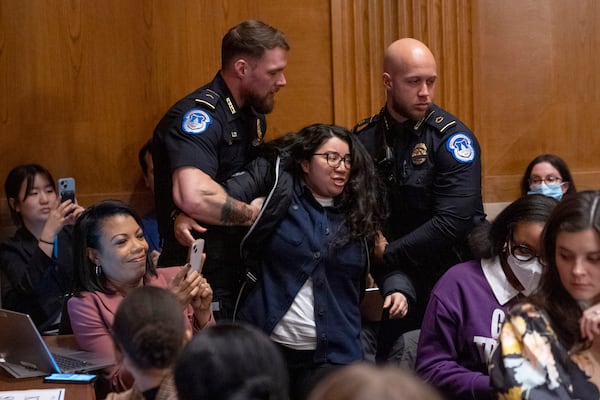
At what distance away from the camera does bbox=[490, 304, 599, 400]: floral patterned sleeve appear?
87.1 inches

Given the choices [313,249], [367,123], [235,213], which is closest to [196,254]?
[235,213]

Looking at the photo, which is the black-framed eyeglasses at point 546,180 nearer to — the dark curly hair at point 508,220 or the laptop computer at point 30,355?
the dark curly hair at point 508,220

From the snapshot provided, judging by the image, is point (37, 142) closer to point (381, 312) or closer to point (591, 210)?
point (381, 312)

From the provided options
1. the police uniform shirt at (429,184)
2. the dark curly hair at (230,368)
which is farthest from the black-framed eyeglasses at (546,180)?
the dark curly hair at (230,368)

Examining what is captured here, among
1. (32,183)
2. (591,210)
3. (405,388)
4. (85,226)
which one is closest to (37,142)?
(32,183)

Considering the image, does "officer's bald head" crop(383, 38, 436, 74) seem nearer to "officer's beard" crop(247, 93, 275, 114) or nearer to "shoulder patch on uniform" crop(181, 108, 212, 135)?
"officer's beard" crop(247, 93, 275, 114)

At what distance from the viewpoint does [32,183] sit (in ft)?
14.3

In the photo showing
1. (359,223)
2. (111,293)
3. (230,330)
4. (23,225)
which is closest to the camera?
(230,330)

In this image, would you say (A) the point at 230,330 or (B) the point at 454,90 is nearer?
(A) the point at 230,330

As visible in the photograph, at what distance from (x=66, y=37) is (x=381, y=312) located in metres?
2.04

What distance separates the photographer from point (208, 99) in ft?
11.9

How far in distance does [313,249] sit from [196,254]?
1.49ft

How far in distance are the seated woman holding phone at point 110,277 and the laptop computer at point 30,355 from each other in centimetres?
7

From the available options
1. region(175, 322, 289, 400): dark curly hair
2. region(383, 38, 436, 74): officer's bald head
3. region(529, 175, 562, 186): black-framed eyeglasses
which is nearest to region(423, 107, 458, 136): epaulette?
region(383, 38, 436, 74): officer's bald head
